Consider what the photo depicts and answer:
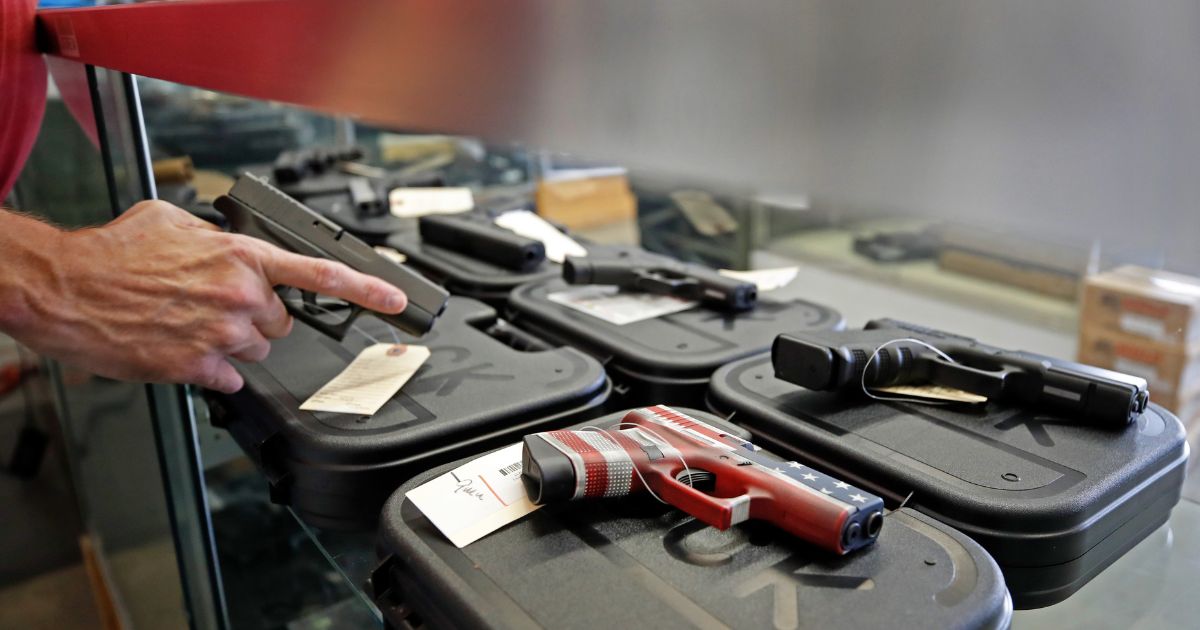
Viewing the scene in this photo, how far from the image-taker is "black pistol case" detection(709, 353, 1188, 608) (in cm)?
51

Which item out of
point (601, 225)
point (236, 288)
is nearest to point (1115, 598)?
point (236, 288)

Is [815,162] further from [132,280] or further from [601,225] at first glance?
[601,225]

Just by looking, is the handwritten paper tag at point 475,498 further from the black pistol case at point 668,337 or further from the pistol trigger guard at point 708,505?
the black pistol case at point 668,337

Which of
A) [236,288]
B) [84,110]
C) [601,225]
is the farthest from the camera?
[601,225]

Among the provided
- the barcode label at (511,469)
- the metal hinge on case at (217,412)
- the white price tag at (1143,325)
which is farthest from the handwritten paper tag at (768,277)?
the metal hinge on case at (217,412)

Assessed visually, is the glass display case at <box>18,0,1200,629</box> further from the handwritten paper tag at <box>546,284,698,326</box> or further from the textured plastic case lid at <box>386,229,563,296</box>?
the textured plastic case lid at <box>386,229,563,296</box>

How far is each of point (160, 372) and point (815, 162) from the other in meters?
0.69

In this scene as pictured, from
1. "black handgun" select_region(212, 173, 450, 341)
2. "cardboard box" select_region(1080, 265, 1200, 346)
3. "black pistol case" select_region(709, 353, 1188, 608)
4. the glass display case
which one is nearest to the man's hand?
"black handgun" select_region(212, 173, 450, 341)

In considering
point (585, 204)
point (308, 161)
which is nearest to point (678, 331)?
point (585, 204)

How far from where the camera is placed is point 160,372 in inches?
28.4

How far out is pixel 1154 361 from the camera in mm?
808

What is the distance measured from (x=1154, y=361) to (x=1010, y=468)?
1.25 ft

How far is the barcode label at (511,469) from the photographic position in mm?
557

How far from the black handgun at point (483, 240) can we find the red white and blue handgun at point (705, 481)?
56cm
